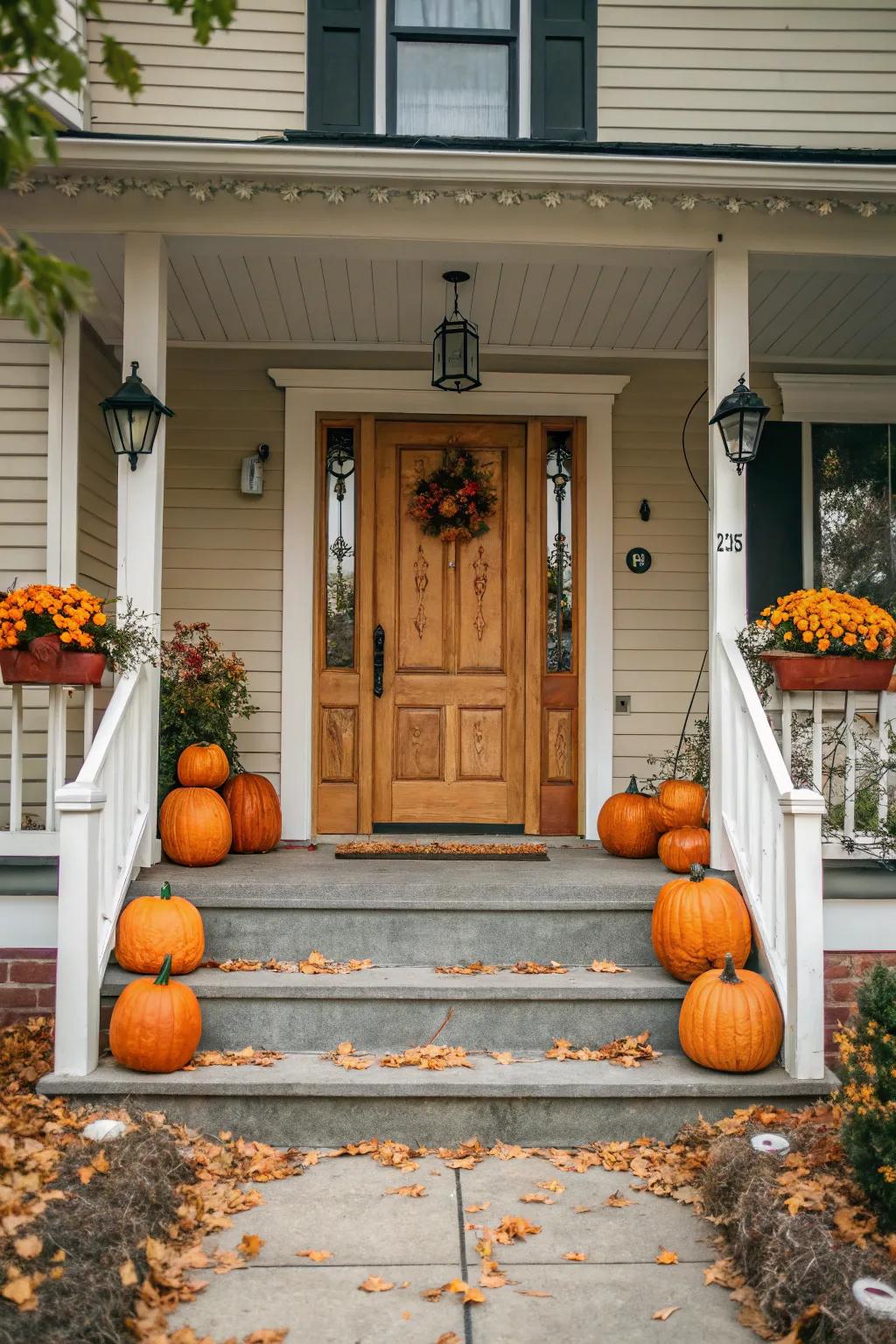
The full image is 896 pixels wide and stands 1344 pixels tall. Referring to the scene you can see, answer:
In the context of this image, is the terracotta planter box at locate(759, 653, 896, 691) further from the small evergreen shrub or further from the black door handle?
the black door handle

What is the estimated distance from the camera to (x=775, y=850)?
3631 millimetres

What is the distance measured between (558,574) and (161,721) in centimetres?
224

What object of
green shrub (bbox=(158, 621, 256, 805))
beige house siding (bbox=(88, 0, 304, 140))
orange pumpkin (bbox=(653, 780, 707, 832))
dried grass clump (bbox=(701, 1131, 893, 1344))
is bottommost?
dried grass clump (bbox=(701, 1131, 893, 1344))

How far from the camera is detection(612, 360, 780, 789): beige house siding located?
18.9ft

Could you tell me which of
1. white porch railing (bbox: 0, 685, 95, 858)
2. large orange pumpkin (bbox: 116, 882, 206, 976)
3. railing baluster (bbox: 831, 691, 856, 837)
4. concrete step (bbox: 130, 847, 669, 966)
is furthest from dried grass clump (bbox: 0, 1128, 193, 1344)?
railing baluster (bbox: 831, 691, 856, 837)

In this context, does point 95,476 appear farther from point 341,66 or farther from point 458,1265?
point 458,1265

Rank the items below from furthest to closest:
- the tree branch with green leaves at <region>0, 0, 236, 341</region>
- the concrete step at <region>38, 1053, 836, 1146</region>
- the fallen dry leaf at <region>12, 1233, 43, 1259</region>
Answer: the concrete step at <region>38, 1053, 836, 1146</region>
the fallen dry leaf at <region>12, 1233, 43, 1259</region>
the tree branch with green leaves at <region>0, 0, 236, 341</region>

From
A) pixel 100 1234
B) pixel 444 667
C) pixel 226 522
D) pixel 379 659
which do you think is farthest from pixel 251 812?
pixel 100 1234

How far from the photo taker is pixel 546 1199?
2914mm

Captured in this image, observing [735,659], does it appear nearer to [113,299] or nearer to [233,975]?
[233,975]

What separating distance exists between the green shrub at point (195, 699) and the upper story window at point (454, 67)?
2589mm

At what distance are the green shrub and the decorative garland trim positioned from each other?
1.87m

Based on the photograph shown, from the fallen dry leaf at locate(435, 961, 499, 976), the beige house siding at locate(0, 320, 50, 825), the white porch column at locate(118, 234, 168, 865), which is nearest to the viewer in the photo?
the fallen dry leaf at locate(435, 961, 499, 976)

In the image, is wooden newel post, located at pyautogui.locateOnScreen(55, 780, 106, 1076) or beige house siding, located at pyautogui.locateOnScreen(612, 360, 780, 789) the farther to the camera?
beige house siding, located at pyautogui.locateOnScreen(612, 360, 780, 789)
